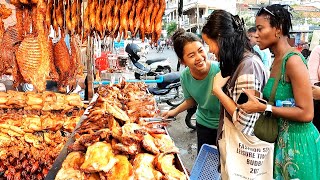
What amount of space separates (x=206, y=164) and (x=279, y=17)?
159cm

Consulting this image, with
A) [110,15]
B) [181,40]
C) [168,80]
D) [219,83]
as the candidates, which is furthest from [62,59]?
[168,80]

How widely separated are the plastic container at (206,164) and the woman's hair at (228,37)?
A: 94 cm

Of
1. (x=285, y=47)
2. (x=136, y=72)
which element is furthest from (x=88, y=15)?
(x=136, y=72)

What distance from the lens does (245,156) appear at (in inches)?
95.7

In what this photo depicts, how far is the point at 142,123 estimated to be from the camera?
2207mm

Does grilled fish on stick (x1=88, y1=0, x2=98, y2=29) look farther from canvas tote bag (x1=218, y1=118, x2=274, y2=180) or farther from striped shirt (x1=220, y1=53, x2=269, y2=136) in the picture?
canvas tote bag (x1=218, y1=118, x2=274, y2=180)

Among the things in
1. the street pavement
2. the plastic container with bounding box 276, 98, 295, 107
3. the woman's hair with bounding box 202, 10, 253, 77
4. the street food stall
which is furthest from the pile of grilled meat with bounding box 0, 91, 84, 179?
the street pavement

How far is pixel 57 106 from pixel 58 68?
47cm

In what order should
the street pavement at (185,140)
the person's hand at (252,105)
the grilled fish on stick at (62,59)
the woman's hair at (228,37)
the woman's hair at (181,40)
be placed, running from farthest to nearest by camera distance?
the street pavement at (185,140) → the grilled fish on stick at (62,59) → the woman's hair at (181,40) → the woman's hair at (228,37) → the person's hand at (252,105)

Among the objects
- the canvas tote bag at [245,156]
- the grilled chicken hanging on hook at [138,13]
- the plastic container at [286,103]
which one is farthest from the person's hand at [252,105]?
the grilled chicken hanging on hook at [138,13]

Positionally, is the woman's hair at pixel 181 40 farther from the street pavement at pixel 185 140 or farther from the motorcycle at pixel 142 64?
the motorcycle at pixel 142 64

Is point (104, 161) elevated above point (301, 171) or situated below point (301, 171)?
above

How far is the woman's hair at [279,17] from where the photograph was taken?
2.27 m

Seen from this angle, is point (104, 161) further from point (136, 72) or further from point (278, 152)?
point (136, 72)
